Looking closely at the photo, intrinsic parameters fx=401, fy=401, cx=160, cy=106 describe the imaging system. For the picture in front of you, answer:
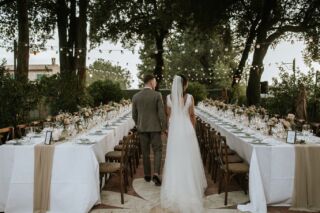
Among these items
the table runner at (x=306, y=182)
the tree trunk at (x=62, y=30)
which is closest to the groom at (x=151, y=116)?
the table runner at (x=306, y=182)

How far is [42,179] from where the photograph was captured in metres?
5.01

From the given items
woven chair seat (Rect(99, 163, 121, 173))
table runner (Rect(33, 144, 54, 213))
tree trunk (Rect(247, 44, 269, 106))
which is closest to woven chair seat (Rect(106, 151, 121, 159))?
woven chair seat (Rect(99, 163, 121, 173))

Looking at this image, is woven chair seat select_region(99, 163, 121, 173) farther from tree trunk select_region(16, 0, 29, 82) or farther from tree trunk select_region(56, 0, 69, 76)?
tree trunk select_region(56, 0, 69, 76)

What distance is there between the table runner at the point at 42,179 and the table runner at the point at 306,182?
3.11m

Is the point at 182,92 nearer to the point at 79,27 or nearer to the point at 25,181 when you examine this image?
the point at 25,181

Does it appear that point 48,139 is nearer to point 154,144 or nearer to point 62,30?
point 154,144

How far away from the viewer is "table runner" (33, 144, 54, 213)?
5.00m

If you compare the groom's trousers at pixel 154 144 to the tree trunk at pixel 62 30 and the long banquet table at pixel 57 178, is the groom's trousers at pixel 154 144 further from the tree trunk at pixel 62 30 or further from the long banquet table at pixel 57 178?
the tree trunk at pixel 62 30

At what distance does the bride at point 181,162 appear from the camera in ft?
16.7

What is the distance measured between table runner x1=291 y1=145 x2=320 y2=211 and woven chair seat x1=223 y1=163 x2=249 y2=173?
674 mm

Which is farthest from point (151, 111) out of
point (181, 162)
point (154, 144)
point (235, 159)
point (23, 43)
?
point (23, 43)

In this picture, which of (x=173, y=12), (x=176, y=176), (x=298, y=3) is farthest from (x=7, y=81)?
(x=298, y=3)

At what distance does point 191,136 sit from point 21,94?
226 inches

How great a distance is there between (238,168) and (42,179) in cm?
259
